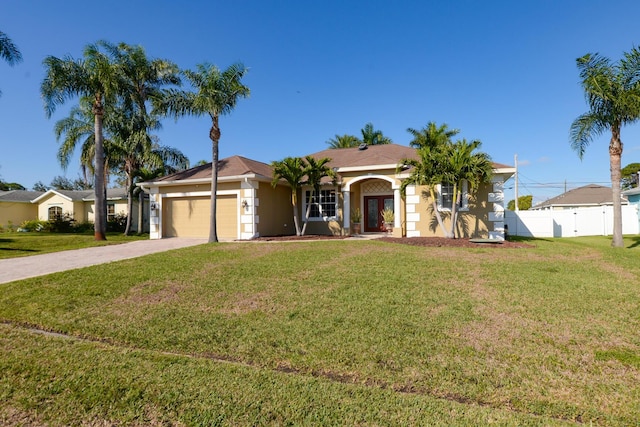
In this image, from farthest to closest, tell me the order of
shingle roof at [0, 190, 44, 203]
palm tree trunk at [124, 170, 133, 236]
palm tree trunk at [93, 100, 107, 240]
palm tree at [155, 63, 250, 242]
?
1. shingle roof at [0, 190, 44, 203]
2. palm tree trunk at [124, 170, 133, 236]
3. palm tree trunk at [93, 100, 107, 240]
4. palm tree at [155, 63, 250, 242]

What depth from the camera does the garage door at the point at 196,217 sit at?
50.5 ft

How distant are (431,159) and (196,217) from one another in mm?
10850

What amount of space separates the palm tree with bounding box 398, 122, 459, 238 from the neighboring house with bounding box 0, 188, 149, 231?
21.4 metres

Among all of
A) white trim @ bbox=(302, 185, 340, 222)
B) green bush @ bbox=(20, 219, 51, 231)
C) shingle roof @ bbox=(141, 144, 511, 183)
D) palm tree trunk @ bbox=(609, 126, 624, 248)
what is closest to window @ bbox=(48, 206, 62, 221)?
green bush @ bbox=(20, 219, 51, 231)

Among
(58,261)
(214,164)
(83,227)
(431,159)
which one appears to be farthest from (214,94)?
(83,227)

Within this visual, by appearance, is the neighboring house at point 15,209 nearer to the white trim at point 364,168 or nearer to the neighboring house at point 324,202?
the neighboring house at point 324,202

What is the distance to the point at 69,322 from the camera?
5020 millimetres

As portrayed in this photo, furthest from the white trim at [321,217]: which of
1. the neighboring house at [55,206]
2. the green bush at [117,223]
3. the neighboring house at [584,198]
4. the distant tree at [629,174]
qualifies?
the distant tree at [629,174]

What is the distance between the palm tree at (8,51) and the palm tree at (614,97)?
22188 mm

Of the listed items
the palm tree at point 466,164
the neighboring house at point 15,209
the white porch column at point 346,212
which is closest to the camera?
the palm tree at point 466,164

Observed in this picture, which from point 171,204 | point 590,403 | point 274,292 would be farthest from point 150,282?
point 171,204

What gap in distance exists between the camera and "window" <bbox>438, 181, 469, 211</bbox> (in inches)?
554

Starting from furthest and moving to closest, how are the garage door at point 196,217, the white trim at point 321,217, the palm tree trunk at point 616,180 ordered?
the white trim at point 321,217 → the garage door at point 196,217 → the palm tree trunk at point 616,180

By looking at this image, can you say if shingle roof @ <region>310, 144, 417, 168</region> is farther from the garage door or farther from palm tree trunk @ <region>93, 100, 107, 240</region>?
palm tree trunk @ <region>93, 100, 107, 240</region>
